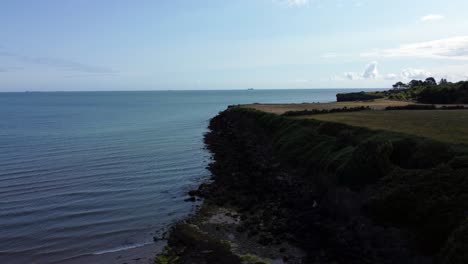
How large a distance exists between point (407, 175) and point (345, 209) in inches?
131

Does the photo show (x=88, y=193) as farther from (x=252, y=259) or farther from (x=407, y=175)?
(x=407, y=175)

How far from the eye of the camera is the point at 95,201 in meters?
25.4

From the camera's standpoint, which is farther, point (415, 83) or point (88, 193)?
point (415, 83)

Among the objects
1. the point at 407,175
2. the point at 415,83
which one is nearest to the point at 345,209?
the point at 407,175

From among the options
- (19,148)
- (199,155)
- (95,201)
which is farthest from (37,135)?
(95,201)

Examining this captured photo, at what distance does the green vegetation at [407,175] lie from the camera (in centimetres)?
1405

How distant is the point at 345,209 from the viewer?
758 inches

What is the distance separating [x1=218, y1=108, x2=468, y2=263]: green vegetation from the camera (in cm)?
1405

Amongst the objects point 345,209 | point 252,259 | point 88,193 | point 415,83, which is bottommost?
point 252,259

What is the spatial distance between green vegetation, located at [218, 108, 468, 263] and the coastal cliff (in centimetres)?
4

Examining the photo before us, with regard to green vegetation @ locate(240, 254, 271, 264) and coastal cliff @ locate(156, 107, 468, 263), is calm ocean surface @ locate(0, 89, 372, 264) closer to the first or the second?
coastal cliff @ locate(156, 107, 468, 263)

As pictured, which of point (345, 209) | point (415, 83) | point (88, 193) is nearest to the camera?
point (345, 209)

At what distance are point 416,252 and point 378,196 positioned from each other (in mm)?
3591

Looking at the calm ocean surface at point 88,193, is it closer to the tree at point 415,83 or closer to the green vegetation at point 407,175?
the green vegetation at point 407,175
